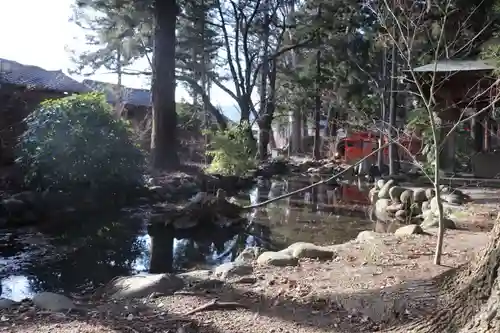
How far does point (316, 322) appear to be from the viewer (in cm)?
299

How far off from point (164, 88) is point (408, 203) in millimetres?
6629

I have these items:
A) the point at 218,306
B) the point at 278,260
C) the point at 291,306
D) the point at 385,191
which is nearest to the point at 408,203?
the point at 385,191

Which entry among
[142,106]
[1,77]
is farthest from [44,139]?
[142,106]

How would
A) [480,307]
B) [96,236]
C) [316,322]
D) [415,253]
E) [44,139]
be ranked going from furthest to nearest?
[44,139]
[96,236]
[415,253]
[316,322]
[480,307]

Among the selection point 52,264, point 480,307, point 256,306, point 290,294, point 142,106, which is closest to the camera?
point 480,307

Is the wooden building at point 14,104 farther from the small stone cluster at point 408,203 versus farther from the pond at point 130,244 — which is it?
the small stone cluster at point 408,203

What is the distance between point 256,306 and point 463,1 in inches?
412

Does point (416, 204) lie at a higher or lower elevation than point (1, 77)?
lower

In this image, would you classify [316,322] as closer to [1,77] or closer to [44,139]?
[44,139]

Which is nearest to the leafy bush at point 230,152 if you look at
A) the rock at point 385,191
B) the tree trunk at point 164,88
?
the tree trunk at point 164,88

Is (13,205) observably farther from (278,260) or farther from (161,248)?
(278,260)

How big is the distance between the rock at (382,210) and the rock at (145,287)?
5653 mm

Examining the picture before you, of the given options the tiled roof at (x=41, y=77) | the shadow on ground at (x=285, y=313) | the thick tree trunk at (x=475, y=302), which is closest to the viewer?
the thick tree trunk at (x=475, y=302)

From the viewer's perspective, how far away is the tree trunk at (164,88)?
12.3m
